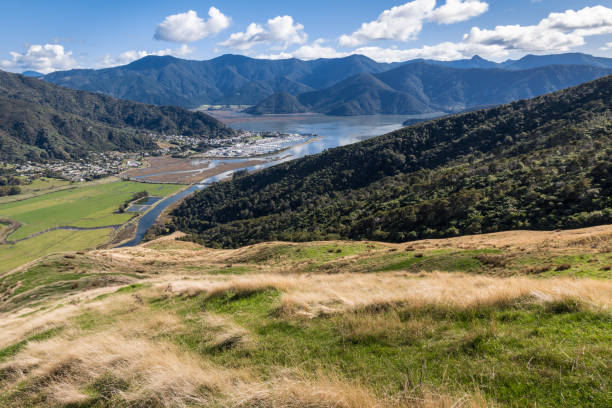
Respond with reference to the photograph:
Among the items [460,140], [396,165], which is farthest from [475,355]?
[460,140]

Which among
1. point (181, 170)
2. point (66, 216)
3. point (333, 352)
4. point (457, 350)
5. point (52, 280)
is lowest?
point (66, 216)

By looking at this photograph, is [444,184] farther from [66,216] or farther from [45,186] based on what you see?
[45,186]

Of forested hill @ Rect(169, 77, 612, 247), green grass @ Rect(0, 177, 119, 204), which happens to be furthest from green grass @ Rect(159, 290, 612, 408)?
green grass @ Rect(0, 177, 119, 204)

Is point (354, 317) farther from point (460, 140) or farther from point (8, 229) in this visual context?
point (8, 229)

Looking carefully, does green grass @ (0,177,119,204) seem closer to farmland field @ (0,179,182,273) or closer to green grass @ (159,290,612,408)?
farmland field @ (0,179,182,273)

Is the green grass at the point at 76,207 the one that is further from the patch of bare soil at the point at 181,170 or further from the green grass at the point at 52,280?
the green grass at the point at 52,280

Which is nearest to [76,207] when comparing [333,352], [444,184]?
[444,184]
